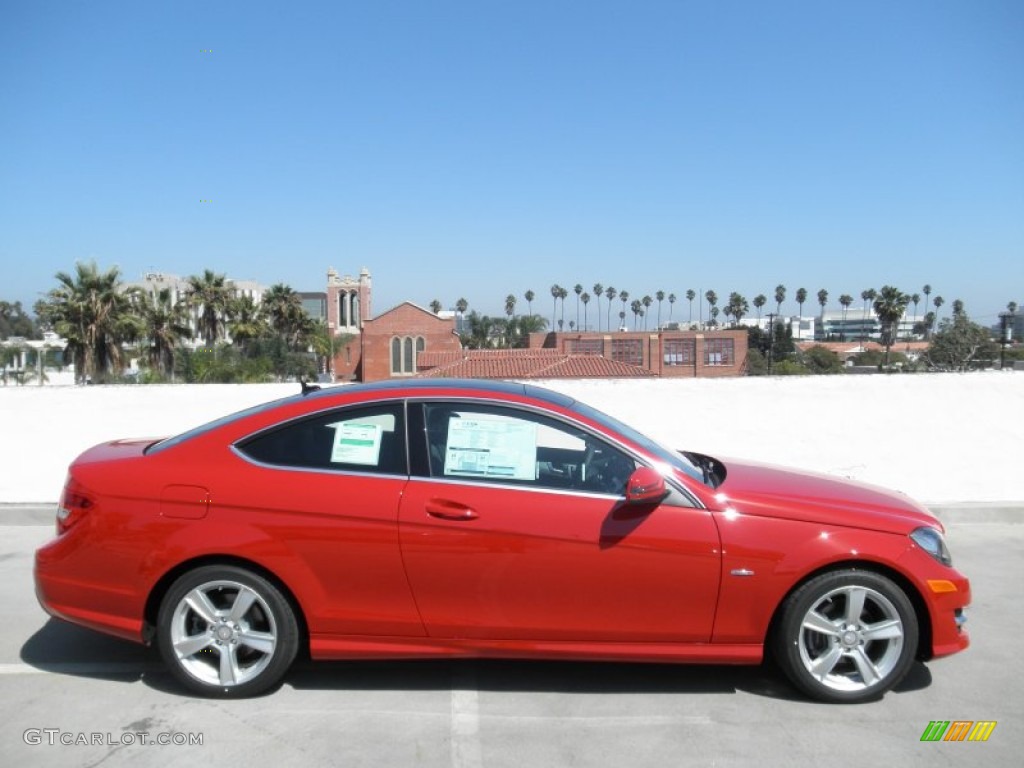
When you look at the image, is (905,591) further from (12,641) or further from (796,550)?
(12,641)

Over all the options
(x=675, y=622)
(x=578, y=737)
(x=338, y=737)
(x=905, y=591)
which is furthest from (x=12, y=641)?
(x=905, y=591)

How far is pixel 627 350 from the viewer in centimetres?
8338

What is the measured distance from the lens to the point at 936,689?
13.4ft

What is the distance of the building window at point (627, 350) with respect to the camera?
8275 cm

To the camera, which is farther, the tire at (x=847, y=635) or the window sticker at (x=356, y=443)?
the window sticker at (x=356, y=443)

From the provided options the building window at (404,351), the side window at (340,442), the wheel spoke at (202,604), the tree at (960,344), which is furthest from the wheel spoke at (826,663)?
the building window at (404,351)

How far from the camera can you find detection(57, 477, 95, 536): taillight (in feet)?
12.9

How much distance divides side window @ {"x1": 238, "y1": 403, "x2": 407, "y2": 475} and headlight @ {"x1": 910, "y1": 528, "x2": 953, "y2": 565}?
8.03 ft

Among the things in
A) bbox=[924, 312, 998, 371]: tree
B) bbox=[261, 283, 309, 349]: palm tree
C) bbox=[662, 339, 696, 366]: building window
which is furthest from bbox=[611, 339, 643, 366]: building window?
bbox=[924, 312, 998, 371]: tree

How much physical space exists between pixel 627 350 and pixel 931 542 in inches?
3156

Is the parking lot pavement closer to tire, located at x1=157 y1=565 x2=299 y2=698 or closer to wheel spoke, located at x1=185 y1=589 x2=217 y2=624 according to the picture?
tire, located at x1=157 y1=565 x2=299 y2=698

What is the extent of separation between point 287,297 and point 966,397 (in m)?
76.3

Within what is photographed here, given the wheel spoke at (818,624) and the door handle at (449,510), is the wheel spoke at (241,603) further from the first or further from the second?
the wheel spoke at (818,624)

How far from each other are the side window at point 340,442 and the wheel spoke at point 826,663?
2.13 metres
